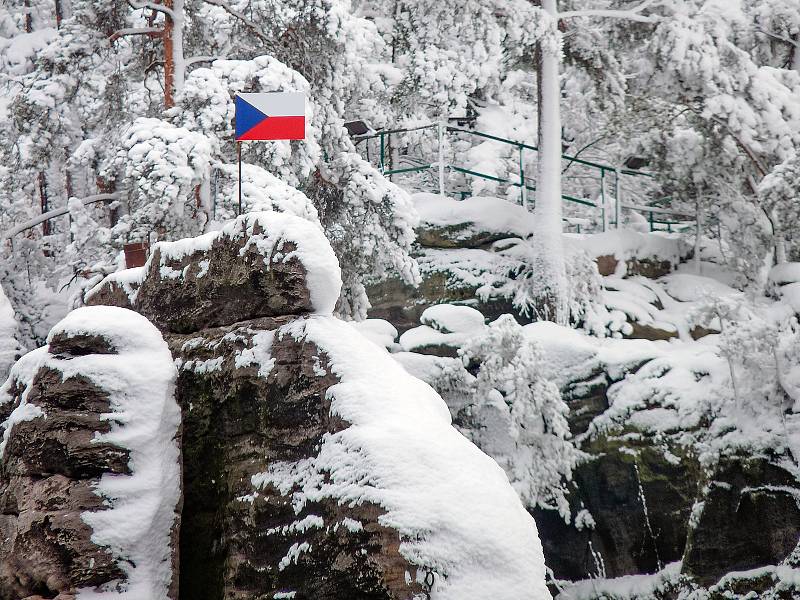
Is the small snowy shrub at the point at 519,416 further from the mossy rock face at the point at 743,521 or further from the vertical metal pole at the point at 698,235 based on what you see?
the vertical metal pole at the point at 698,235

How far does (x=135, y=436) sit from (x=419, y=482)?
1740 millimetres

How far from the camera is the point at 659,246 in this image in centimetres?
1609

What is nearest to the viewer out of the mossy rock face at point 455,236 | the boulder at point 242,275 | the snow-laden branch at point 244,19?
the boulder at point 242,275

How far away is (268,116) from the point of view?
23.5ft

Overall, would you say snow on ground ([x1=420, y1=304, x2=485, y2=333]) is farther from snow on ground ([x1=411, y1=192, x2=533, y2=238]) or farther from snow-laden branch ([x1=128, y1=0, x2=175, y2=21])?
snow-laden branch ([x1=128, y1=0, x2=175, y2=21])

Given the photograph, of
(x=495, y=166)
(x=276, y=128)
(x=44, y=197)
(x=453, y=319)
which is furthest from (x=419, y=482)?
(x=44, y=197)

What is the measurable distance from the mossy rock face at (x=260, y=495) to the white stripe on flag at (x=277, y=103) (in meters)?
2.15

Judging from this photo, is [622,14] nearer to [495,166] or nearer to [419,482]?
[495,166]

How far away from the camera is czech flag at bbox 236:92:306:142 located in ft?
23.2

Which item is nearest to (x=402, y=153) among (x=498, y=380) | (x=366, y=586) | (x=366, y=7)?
(x=366, y=7)

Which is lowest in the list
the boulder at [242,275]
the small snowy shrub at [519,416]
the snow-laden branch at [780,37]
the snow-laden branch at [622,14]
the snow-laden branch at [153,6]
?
the small snowy shrub at [519,416]

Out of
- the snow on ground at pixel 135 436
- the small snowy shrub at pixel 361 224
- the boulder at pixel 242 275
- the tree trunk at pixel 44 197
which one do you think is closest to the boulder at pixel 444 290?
the small snowy shrub at pixel 361 224

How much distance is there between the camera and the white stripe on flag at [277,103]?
7.07m

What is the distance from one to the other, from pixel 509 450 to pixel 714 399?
8.98 feet
